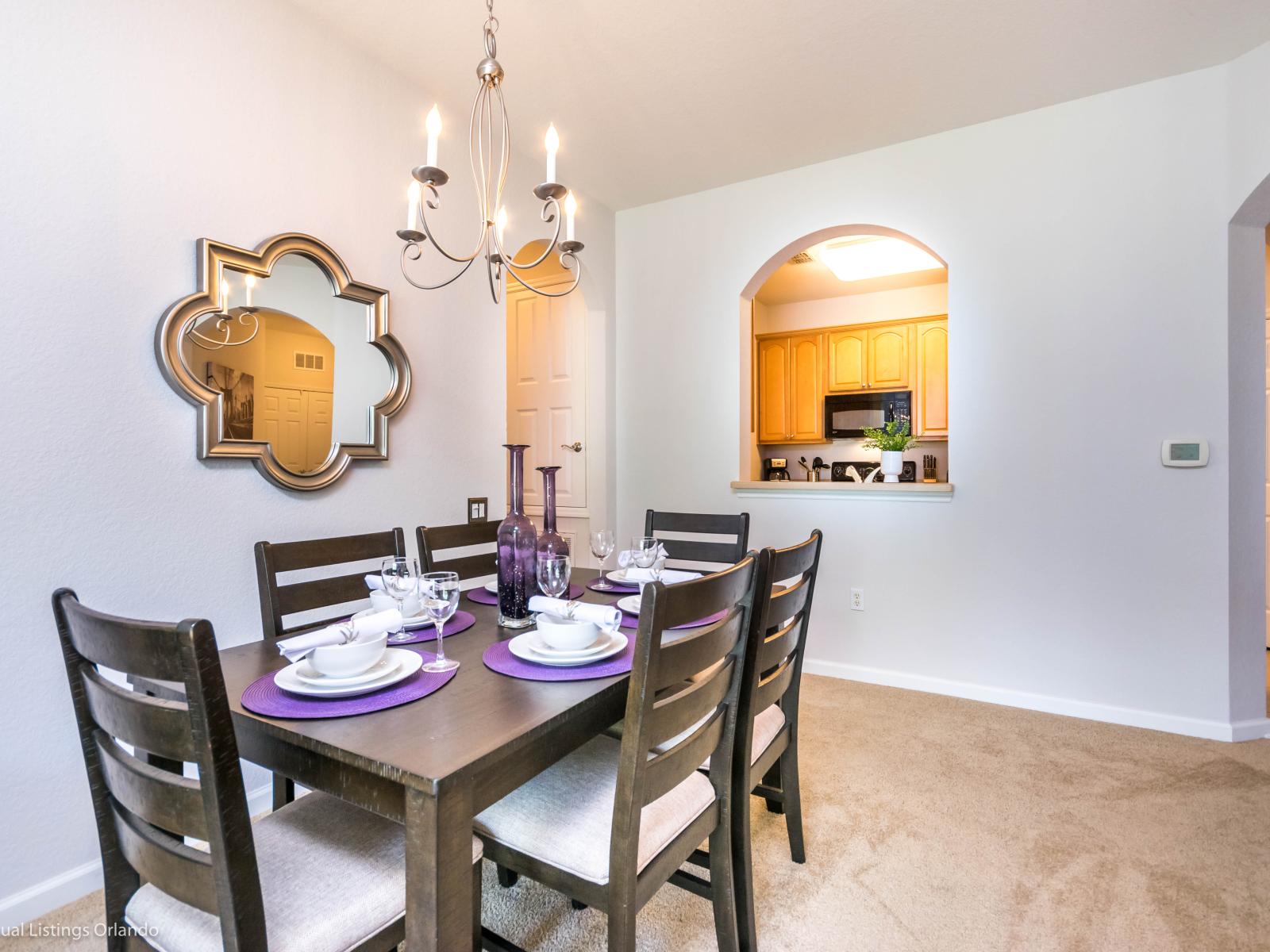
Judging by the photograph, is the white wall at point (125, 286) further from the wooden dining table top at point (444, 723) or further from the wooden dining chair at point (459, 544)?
the wooden dining table top at point (444, 723)

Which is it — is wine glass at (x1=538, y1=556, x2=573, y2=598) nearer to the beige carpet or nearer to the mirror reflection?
the beige carpet

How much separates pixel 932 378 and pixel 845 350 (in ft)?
2.38

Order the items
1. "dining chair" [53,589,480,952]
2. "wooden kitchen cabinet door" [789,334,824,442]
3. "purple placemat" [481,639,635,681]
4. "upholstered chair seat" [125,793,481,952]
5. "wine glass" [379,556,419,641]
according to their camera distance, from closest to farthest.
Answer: "dining chair" [53,589,480,952] < "upholstered chair seat" [125,793,481,952] < "purple placemat" [481,639,635,681] < "wine glass" [379,556,419,641] < "wooden kitchen cabinet door" [789,334,824,442]

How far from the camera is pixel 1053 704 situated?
2746 mm

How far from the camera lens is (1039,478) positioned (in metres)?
2.78

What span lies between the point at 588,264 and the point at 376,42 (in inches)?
59.9

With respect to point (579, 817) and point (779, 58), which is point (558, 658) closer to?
point (579, 817)

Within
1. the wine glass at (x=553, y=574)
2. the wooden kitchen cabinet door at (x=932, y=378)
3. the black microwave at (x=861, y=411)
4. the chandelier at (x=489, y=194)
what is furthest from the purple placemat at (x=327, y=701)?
the wooden kitchen cabinet door at (x=932, y=378)

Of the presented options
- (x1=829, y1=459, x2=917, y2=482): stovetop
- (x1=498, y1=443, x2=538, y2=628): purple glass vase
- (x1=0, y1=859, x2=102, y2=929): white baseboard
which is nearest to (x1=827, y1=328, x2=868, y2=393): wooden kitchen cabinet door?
(x1=829, y1=459, x2=917, y2=482): stovetop

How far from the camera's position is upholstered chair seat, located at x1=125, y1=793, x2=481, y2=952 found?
0.90 m

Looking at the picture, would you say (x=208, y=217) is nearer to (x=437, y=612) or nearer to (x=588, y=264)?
(x=437, y=612)

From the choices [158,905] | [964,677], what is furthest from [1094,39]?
[158,905]

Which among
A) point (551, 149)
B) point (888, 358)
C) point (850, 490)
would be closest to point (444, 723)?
point (551, 149)

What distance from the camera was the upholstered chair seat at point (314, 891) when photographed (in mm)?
901
